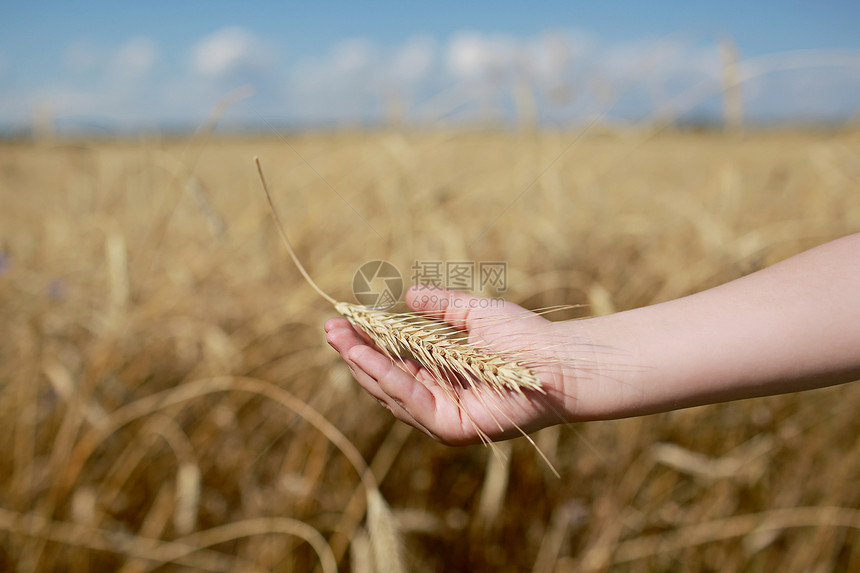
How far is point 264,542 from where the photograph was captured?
3.04 feet

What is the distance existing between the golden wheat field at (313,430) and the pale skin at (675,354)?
23 centimetres

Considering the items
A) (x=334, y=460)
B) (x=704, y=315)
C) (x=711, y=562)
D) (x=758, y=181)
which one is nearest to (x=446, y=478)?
(x=334, y=460)

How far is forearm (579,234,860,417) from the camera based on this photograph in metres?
0.56

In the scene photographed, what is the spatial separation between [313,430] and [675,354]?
2.23 ft

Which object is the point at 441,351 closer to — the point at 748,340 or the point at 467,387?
the point at 467,387

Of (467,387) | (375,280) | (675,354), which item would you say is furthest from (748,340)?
(375,280)

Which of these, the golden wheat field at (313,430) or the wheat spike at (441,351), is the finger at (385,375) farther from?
the golden wheat field at (313,430)

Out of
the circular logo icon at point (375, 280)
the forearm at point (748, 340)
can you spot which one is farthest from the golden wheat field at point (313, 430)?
the forearm at point (748, 340)

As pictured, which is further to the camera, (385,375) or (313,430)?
(313,430)

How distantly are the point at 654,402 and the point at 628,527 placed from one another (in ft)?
2.01

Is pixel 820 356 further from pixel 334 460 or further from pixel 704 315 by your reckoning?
pixel 334 460

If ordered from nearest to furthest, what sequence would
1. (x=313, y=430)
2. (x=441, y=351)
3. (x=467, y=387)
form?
1. (x=441, y=351)
2. (x=467, y=387)
3. (x=313, y=430)

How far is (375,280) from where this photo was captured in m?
1.04

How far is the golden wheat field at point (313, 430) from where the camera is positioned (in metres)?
0.92
